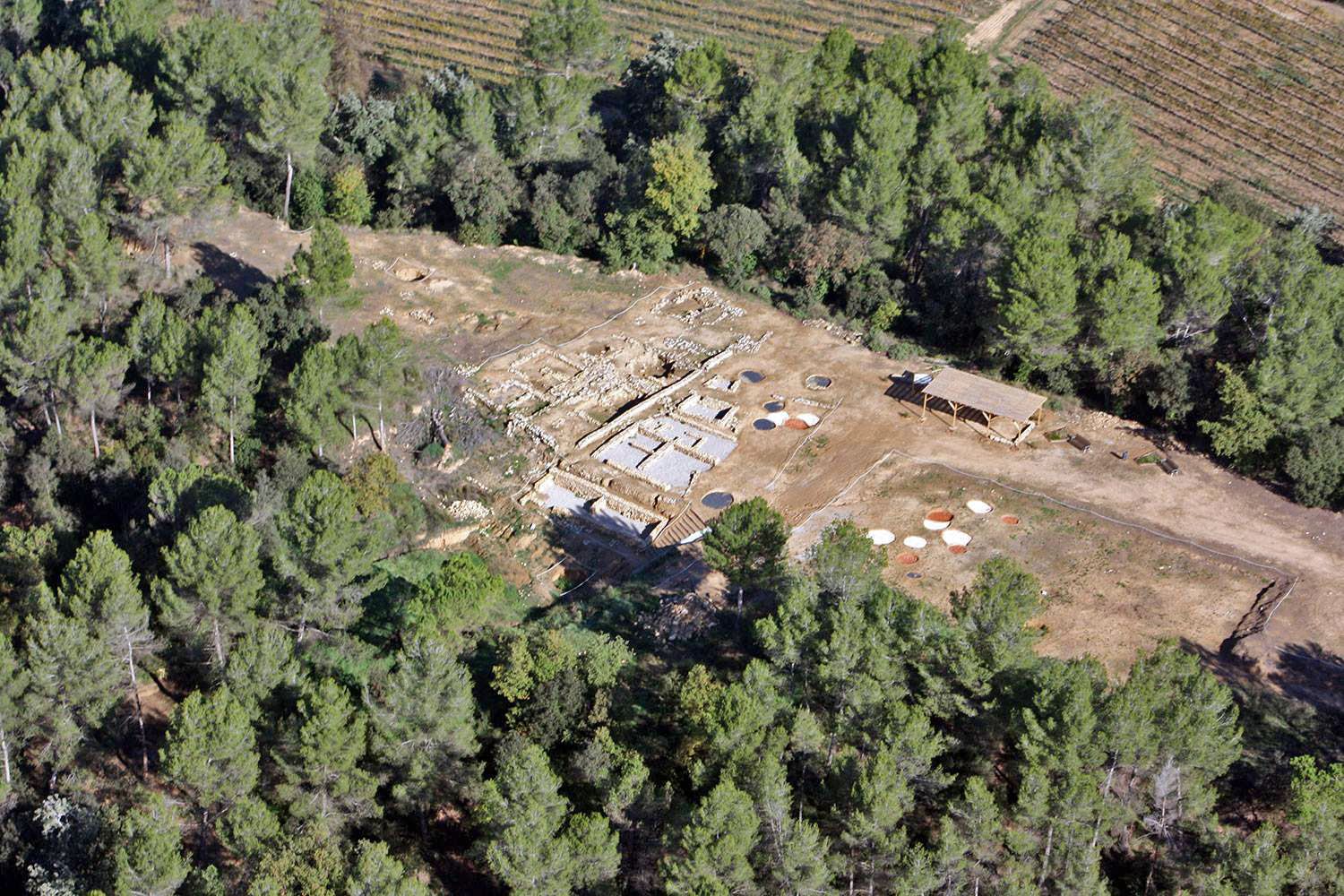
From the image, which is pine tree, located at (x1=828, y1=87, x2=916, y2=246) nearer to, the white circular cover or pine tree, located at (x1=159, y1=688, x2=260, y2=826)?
the white circular cover

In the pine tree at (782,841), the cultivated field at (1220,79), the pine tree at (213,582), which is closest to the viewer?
Answer: the pine tree at (782,841)

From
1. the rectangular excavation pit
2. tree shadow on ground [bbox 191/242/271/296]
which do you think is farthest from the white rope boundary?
tree shadow on ground [bbox 191/242/271/296]

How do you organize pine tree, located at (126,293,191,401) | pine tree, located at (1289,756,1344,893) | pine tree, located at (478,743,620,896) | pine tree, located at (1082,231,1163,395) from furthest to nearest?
1. pine tree, located at (1082,231,1163,395)
2. pine tree, located at (126,293,191,401)
3. pine tree, located at (478,743,620,896)
4. pine tree, located at (1289,756,1344,893)

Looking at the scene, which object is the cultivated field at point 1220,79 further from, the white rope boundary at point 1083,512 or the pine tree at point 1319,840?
the pine tree at point 1319,840

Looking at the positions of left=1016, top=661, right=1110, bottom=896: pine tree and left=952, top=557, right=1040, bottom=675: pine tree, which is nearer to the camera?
left=1016, top=661, right=1110, bottom=896: pine tree

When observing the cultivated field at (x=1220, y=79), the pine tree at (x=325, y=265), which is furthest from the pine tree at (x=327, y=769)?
the cultivated field at (x=1220, y=79)

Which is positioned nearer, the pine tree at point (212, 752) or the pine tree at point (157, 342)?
the pine tree at point (212, 752)

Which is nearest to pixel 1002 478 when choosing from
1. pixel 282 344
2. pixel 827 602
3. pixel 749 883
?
pixel 827 602
